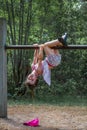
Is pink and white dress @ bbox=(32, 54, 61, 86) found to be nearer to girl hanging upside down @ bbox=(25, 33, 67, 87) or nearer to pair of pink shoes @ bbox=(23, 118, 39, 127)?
girl hanging upside down @ bbox=(25, 33, 67, 87)

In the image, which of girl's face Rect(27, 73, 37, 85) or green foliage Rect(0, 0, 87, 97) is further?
green foliage Rect(0, 0, 87, 97)

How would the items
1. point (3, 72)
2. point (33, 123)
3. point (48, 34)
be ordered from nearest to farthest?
point (33, 123) → point (3, 72) → point (48, 34)

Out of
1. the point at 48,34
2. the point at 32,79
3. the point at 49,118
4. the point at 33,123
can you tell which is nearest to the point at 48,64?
the point at 32,79

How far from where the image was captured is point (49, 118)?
18.5 feet

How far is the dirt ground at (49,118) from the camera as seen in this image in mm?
4950

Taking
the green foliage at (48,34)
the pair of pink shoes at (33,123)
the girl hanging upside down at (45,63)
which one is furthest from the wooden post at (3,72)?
the green foliage at (48,34)

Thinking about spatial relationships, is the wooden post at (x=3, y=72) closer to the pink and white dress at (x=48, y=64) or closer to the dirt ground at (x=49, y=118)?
the dirt ground at (x=49, y=118)

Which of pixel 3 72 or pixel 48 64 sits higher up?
pixel 48 64

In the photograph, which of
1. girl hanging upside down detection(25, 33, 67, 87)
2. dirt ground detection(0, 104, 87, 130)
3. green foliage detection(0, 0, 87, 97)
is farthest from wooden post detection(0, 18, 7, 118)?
green foliage detection(0, 0, 87, 97)

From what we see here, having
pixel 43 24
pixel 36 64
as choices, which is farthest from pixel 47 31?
pixel 36 64

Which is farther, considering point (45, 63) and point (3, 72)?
point (3, 72)

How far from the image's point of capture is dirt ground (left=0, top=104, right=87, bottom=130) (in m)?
4.95

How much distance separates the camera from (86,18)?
33.6 feet

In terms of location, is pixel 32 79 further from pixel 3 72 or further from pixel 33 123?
pixel 3 72
